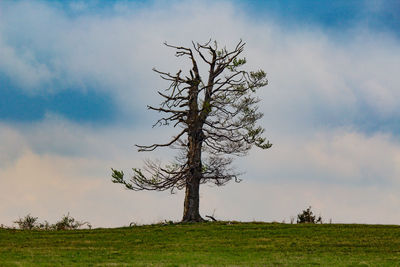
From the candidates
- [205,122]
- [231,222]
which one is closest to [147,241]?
[231,222]

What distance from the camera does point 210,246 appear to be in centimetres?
2302

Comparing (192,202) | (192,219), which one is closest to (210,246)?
(192,219)

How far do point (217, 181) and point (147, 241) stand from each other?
9.48m

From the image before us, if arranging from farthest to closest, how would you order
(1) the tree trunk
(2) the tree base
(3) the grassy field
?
(1) the tree trunk → (2) the tree base → (3) the grassy field

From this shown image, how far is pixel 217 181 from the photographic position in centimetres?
3369

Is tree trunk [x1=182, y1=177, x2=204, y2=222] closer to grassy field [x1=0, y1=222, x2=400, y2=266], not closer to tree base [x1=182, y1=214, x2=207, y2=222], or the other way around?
tree base [x1=182, y1=214, x2=207, y2=222]

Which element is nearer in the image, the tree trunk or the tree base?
the tree base

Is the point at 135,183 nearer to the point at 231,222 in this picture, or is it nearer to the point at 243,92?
the point at 231,222

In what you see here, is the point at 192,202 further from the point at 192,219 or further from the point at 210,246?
the point at 210,246

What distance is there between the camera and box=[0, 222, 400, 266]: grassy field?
62.4 ft

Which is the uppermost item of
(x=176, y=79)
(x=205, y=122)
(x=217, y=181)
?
(x=176, y=79)

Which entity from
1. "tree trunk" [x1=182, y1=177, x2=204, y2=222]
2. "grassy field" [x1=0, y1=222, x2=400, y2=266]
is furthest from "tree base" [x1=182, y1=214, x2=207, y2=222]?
"grassy field" [x1=0, y1=222, x2=400, y2=266]

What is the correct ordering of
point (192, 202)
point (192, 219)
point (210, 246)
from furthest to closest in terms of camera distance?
point (192, 202)
point (192, 219)
point (210, 246)

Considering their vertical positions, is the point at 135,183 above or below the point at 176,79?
below
